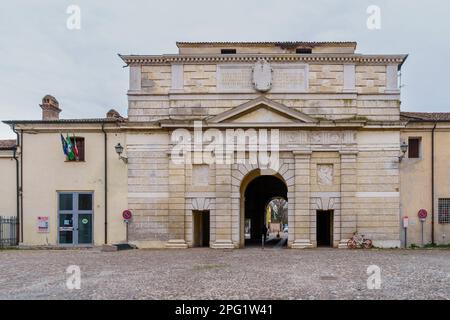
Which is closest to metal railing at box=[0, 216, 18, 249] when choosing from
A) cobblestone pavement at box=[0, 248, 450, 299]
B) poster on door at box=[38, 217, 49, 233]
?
poster on door at box=[38, 217, 49, 233]

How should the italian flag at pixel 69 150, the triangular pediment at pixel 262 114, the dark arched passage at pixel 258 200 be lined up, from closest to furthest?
the triangular pediment at pixel 262 114
the italian flag at pixel 69 150
the dark arched passage at pixel 258 200

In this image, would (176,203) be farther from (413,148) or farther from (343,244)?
(413,148)

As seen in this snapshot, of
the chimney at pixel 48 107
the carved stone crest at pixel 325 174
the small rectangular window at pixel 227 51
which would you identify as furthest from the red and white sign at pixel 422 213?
the chimney at pixel 48 107

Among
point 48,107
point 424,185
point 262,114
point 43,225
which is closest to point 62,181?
point 43,225

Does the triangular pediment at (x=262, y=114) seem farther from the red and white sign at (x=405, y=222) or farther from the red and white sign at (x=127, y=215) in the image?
the red and white sign at (x=405, y=222)

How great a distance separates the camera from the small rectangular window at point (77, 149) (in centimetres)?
2147

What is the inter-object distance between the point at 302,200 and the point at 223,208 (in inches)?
161

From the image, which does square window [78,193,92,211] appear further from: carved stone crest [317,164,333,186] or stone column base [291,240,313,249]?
carved stone crest [317,164,333,186]

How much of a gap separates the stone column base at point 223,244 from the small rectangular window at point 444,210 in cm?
1119

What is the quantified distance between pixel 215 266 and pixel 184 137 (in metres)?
8.65

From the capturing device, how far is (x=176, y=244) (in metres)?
20.7

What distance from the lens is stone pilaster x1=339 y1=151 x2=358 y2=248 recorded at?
2050 cm

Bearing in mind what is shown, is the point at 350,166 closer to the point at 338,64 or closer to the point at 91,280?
the point at 338,64

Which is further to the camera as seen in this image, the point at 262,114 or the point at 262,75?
the point at 262,75
